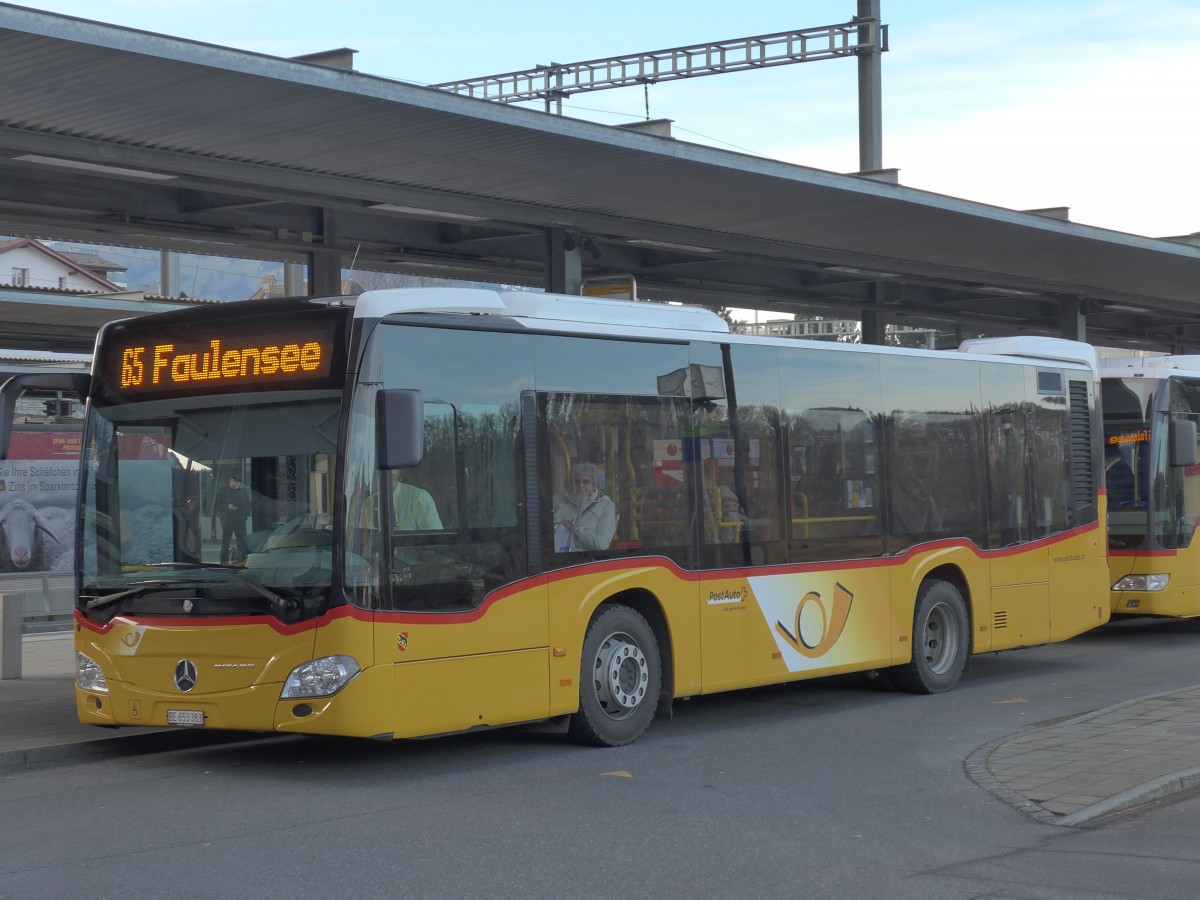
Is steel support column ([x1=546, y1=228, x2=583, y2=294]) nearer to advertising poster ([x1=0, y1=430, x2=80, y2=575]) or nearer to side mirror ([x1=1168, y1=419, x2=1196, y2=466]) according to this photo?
advertising poster ([x1=0, y1=430, x2=80, y2=575])

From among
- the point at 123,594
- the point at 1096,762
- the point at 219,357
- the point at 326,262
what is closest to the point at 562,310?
the point at 219,357

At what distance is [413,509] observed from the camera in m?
9.67

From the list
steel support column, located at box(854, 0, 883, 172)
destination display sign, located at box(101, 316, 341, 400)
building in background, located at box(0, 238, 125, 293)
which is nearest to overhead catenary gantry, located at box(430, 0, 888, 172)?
steel support column, located at box(854, 0, 883, 172)

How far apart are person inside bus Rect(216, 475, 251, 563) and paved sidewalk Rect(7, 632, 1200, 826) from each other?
217 centimetres

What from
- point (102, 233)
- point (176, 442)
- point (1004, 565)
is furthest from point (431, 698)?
point (102, 233)

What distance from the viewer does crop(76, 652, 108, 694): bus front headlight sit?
10164 mm

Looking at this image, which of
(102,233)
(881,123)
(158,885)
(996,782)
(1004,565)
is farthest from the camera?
(881,123)

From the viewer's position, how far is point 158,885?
6.86 meters

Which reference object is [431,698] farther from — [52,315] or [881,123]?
[881,123]

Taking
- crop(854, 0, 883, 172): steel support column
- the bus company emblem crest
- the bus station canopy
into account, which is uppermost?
crop(854, 0, 883, 172): steel support column

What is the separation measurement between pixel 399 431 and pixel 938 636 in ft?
22.2

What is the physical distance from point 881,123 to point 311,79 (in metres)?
12.4

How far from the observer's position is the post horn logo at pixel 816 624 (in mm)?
12516

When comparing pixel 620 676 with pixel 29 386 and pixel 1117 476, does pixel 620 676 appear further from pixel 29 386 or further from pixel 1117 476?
pixel 1117 476
